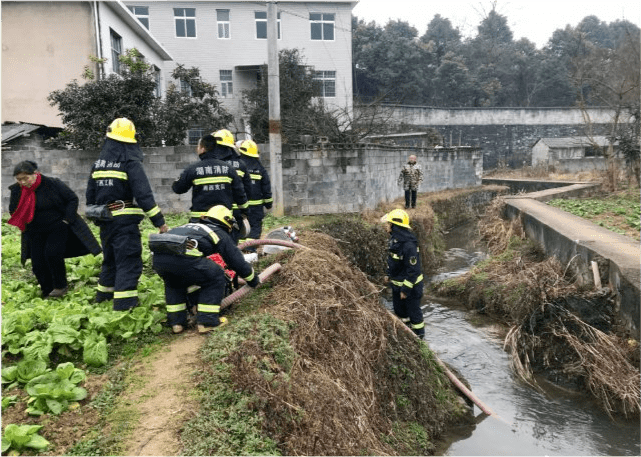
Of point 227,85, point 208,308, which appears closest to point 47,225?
point 208,308

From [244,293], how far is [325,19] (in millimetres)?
24910

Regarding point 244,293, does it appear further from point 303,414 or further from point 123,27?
point 123,27

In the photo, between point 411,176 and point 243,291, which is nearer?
point 243,291

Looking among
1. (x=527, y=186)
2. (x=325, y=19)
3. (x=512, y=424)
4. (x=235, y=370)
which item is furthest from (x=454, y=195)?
(x=235, y=370)

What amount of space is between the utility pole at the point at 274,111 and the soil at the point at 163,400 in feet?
24.6

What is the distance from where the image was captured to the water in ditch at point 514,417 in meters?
5.86

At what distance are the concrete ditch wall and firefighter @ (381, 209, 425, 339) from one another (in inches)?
110

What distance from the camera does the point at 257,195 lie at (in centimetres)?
830

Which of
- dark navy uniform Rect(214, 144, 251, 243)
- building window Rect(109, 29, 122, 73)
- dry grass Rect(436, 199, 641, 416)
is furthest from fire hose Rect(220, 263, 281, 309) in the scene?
building window Rect(109, 29, 122, 73)

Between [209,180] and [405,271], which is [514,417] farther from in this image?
[209,180]

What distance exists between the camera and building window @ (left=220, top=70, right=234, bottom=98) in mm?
27219

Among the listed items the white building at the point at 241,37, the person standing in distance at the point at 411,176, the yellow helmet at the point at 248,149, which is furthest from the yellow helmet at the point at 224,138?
the white building at the point at 241,37

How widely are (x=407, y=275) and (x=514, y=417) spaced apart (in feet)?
7.71

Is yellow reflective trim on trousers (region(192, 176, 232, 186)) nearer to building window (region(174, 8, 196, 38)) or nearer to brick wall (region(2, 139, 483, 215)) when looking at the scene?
brick wall (region(2, 139, 483, 215))
